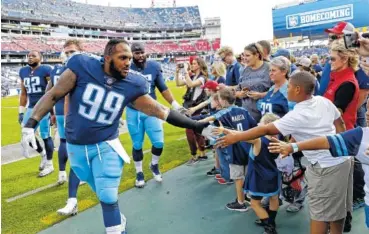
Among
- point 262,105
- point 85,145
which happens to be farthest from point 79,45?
point 262,105

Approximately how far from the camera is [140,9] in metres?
82.5

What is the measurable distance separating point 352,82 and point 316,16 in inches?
1391

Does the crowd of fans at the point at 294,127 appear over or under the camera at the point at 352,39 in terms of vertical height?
under

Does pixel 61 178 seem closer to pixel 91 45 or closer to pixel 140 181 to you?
Answer: pixel 140 181

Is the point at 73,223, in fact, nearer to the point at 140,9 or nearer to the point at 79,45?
the point at 79,45

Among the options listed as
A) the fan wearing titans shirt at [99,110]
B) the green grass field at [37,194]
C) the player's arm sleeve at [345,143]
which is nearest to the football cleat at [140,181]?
the green grass field at [37,194]

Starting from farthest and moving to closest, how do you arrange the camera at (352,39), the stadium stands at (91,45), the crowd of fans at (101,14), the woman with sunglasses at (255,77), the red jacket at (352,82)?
the crowd of fans at (101,14), the stadium stands at (91,45), the woman with sunglasses at (255,77), the red jacket at (352,82), the camera at (352,39)

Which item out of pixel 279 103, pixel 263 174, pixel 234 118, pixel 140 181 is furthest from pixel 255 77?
pixel 140 181

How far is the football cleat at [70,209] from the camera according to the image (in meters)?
3.94

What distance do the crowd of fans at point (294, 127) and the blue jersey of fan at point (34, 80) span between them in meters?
2.96

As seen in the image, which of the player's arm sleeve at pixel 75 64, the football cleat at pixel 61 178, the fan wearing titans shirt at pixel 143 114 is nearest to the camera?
the player's arm sleeve at pixel 75 64

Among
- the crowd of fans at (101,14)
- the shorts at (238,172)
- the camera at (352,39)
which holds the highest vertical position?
the crowd of fans at (101,14)

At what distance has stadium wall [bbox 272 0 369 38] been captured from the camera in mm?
32188

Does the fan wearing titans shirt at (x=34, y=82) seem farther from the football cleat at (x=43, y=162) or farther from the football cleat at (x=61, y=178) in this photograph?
the football cleat at (x=61, y=178)
